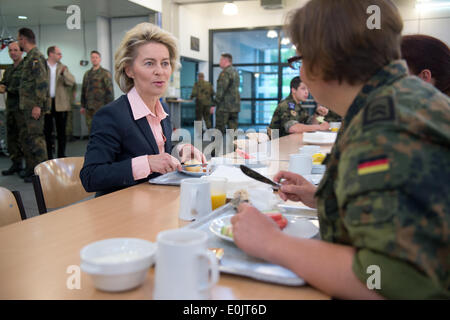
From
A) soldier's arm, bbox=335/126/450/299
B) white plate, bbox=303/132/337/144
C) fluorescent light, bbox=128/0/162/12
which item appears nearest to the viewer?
soldier's arm, bbox=335/126/450/299

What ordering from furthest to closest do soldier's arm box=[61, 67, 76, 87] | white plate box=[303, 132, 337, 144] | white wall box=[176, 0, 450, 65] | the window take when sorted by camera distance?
the window, white wall box=[176, 0, 450, 65], soldier's arm box=[61, 67, 76, 87], white plate box=[303, 132, 337, 144]

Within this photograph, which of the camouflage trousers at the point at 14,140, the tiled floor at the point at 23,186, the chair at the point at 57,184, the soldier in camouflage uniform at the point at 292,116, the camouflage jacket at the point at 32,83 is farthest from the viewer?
the camouflage trousers at the point at 14,140

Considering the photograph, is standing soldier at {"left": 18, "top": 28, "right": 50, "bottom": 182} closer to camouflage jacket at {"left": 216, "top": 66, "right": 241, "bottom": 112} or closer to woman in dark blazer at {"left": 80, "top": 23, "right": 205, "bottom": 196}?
woman in dark blazer at {"left": 80, "top": 23, "right": 205, "bottom": 196}

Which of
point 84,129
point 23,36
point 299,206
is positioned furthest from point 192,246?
point 84,129

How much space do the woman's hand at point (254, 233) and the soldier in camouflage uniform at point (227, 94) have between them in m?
8.04

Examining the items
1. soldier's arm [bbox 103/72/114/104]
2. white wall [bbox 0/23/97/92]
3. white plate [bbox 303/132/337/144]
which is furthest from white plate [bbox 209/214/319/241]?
white wall [bbox 0/23/97/92]

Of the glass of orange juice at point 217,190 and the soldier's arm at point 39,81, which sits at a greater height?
the soldier's arm at point 39,81

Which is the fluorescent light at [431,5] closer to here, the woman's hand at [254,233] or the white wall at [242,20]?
the white wall at [242,20]

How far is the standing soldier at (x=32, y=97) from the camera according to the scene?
486cm

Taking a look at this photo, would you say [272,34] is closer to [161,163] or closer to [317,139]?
[317,139]

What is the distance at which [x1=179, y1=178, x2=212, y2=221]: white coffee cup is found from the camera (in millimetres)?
1132

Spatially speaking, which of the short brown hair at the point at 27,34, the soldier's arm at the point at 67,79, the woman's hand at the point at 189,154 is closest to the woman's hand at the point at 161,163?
the woman's hand at the point at 189,154

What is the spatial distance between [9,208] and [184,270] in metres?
0.97

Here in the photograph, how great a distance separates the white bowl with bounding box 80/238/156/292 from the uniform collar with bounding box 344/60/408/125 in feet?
1.61
